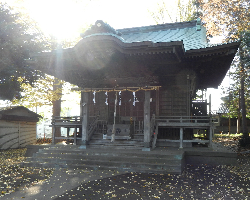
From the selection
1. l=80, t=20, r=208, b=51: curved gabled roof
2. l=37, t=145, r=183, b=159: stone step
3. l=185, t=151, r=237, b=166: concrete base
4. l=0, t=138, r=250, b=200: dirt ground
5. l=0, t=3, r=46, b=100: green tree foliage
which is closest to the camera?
l=0, t=138, r=250, b=200: dirt ground

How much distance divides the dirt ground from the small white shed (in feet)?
32.9

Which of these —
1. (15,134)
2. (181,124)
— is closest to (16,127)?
(15,134)

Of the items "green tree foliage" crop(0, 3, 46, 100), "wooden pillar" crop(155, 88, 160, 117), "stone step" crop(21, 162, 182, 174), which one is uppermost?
"green tree foliage" crop(0, 3, 46, 100)

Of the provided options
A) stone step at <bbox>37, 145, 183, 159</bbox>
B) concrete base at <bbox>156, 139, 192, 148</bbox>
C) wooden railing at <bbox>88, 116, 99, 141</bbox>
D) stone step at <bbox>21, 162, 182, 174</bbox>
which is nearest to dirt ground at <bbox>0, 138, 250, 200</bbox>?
stone step at <bbox>21, 162, 182, 174</bbox>

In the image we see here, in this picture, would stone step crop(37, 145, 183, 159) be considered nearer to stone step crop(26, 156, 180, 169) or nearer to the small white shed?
stone step crop(26, 156, 180, 169)

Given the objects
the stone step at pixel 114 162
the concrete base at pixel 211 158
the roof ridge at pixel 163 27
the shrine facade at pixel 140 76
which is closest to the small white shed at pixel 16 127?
the shrine facade at pixel 140 76

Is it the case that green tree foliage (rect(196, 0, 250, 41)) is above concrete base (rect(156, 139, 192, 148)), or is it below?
above

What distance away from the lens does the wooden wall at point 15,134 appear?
1838 cm

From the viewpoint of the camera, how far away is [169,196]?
20.0 ft

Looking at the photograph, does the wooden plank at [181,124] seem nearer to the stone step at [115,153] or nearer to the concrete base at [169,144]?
the concrete base at [169,144]

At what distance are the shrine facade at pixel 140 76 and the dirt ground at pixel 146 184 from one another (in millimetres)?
2869

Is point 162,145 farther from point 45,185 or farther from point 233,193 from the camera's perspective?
point 45,185

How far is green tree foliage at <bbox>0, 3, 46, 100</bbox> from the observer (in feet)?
54.9

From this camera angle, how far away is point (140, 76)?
11633mm
